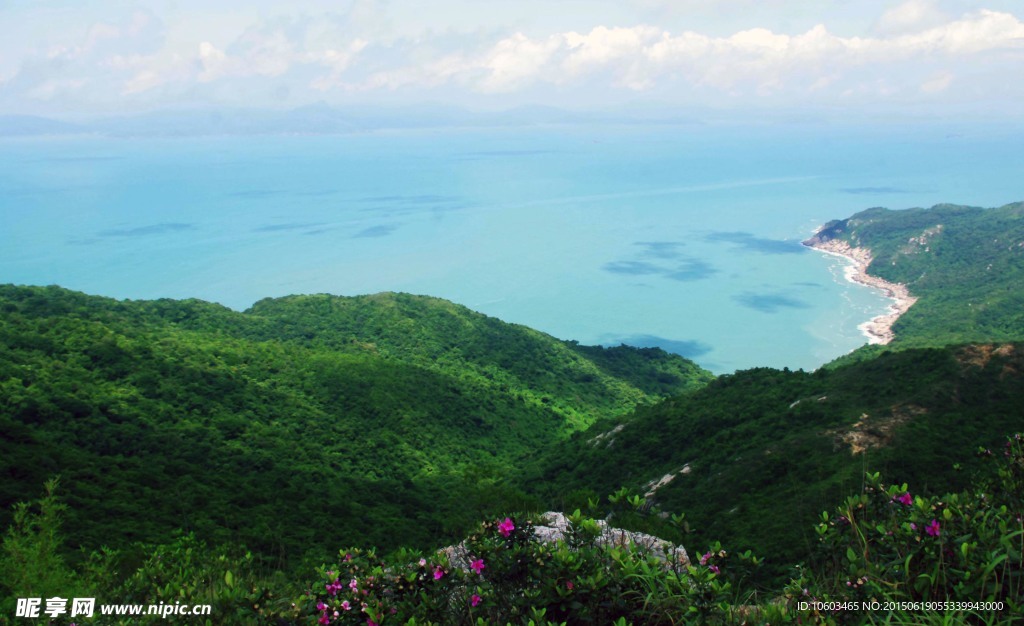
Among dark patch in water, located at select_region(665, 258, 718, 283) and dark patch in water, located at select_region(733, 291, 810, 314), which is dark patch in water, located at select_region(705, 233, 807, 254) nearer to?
dark patch in water, located at select_region(665, 258, 718, 283)

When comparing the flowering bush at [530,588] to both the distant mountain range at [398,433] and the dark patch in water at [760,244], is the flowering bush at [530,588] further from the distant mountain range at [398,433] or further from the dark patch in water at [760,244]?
the dark patch in water at [760,244]

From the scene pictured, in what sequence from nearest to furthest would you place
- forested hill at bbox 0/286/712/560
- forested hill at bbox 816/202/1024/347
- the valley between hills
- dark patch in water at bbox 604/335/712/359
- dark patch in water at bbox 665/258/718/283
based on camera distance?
1. the valley between hills
2. forested hill at bbox 0/286/712/560
3. forested hill at bbox 816/202/1024/347
4. dark patch in water at bbox 604/335/712/359
5. dark patch in water at bbox 665/258/718/283

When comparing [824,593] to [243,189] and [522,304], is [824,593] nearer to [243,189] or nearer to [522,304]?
[522,304]

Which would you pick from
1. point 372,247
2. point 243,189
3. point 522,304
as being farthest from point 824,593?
point 243,189

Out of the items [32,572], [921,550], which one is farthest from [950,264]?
[32,572]
